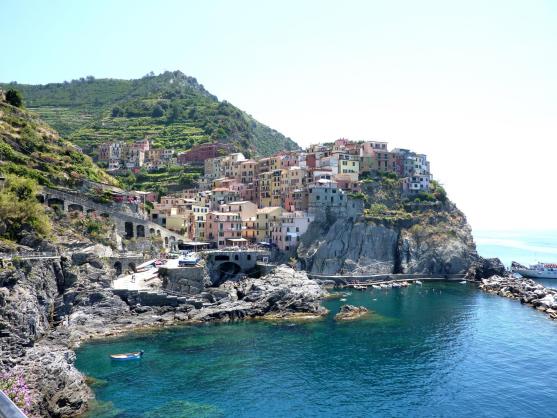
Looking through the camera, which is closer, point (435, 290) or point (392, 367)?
point (392, 367)

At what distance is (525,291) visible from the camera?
7781 centimetres

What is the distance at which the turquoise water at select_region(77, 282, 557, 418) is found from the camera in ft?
113

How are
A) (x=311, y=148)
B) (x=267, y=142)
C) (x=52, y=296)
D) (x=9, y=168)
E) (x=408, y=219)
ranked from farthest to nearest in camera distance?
(x=267, y=142) < (x=311, y=148) < (x=408, y=219) < (x=9, y=168) < (x=52, y=296)

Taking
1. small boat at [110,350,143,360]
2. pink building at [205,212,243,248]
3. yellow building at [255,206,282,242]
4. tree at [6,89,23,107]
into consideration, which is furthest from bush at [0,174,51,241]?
yellow building at [255,206,282,242]

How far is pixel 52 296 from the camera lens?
50656mm

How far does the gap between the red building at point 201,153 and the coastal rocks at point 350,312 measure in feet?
244

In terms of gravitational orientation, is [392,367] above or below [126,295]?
below

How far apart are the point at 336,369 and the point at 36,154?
58.5 metres

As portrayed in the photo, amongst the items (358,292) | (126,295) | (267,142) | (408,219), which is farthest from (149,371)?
(267,142)

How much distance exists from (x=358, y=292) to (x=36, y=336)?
5195cm

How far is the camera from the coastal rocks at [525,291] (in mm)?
68562

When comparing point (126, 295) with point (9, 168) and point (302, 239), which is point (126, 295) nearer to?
point (9, 168)

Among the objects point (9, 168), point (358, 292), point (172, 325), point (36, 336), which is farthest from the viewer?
point (358, 292)

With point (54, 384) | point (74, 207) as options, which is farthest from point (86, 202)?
point (54, 384)
